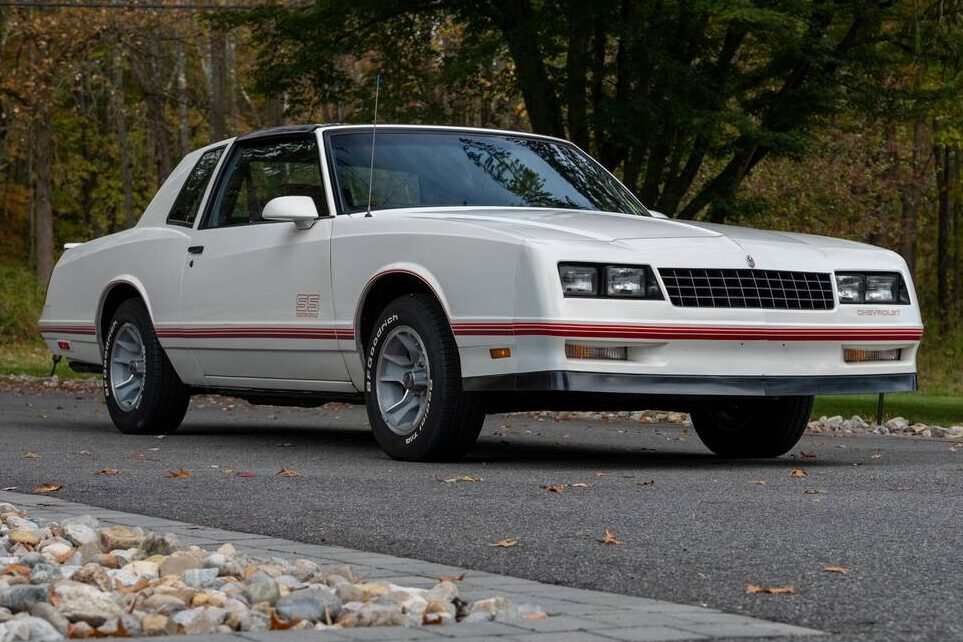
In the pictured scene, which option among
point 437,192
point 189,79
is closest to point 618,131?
point 437,192

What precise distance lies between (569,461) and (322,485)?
2206 millimetres

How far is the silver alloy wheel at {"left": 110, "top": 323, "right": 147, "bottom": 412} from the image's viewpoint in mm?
11430

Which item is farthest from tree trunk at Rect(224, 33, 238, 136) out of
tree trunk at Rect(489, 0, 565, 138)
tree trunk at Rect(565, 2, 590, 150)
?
tree trunk at Rect(565, 2, 590, 150)

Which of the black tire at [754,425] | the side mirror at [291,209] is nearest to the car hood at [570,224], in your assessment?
the side mirror at [291,209]

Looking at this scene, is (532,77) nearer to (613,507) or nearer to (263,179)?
(263,179)

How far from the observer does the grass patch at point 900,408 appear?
1767 cm

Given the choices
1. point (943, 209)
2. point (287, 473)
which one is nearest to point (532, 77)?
point (287, 473)

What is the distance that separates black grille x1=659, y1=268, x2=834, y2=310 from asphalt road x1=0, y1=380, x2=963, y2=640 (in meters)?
0.87

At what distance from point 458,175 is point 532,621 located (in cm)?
578

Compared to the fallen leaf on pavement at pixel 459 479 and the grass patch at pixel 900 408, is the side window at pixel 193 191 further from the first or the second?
the grass patch at pixel 900 408

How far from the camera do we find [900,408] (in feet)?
63.7

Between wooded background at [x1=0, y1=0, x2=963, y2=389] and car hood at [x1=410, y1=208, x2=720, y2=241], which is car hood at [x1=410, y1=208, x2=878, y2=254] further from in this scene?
wooded background at [x1=0, y1=0, x2=963, y2=389]

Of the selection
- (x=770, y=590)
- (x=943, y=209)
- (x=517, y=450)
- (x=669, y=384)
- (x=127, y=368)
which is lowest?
(x=517, y=450)

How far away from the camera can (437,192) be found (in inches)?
378
